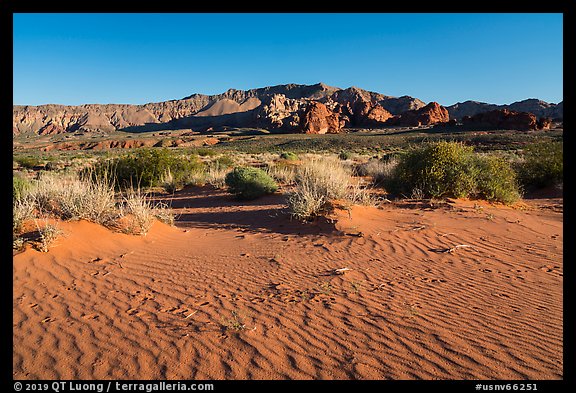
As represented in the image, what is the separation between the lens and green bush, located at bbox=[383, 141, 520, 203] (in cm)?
1006

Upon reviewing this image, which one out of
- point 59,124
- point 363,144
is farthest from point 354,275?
point 59,124

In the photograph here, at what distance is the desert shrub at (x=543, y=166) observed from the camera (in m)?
13.2

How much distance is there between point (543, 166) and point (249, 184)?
38.3 feet

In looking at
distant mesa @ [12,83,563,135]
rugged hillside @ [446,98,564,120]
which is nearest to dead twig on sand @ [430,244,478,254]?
distant mesa @ [12,83,563,135]

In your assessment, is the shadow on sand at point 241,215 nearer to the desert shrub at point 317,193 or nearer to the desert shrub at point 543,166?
the desert shrub at point 317,193

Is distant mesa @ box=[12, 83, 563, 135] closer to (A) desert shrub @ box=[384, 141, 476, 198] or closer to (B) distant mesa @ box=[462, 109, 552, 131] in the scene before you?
(B) distant mesa @ box=[462, 109, 552, 131]

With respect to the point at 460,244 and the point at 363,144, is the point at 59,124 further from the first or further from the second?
the point at 460,244

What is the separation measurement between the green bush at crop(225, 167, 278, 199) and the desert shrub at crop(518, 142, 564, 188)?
10.4 metres

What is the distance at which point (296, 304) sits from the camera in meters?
4.08

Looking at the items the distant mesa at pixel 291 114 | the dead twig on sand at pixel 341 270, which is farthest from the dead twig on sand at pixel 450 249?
the distant mesa at pixel 291 114

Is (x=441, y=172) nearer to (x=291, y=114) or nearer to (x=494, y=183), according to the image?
(x=494, y=183)

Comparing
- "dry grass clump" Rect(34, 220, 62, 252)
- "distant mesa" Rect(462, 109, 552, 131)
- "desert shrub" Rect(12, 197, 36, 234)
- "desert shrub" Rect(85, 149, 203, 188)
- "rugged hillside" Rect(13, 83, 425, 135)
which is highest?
"rugged hillside" Rect(13, 83, 425, 135)
